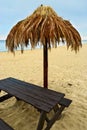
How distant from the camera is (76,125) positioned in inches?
→ 175

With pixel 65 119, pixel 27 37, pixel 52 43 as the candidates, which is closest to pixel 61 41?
pixel 52 43

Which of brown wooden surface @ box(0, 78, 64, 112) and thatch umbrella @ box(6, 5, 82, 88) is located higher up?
thatch umbrella @ box(6, 5, 82, 88)

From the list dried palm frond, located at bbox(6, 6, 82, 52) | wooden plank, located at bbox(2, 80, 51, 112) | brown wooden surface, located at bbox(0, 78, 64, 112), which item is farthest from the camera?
dried palm frond, located at bbox(6, 6, 82, 52)

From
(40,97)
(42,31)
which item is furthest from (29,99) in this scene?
(42,31)

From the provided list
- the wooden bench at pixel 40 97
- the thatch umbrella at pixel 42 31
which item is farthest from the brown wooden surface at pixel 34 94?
the thatch umbrella at pixel 42 31

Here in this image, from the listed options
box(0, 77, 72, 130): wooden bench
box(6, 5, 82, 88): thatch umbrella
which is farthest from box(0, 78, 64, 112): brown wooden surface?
box(6, 5, 82, 88): thatch umbrella

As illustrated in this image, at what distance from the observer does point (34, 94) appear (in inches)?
160

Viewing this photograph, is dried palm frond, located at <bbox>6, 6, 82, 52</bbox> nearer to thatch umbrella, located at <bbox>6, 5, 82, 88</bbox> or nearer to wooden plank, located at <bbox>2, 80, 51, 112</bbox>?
thatch umbrella, located at <bbox>6, 5, 82, 88</bbox>

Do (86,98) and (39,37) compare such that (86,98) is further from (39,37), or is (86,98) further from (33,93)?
(39,37)

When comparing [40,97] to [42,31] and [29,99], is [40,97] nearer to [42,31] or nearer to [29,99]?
[29,99]

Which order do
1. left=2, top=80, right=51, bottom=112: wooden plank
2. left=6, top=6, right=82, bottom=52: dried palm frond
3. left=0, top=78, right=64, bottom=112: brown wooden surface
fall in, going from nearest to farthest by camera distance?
1. left=2, top=80, right=51, bottom=112: wooden plank
2. left=0, top=78, right=64, bottom=112: brown wooden surface
3. left=6, top=6, right=82, bottom=52: dried palm frond

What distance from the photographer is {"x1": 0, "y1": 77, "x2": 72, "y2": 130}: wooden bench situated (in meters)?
3.48

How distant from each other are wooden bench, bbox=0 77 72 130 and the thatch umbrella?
987 mm

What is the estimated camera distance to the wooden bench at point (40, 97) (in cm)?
348
